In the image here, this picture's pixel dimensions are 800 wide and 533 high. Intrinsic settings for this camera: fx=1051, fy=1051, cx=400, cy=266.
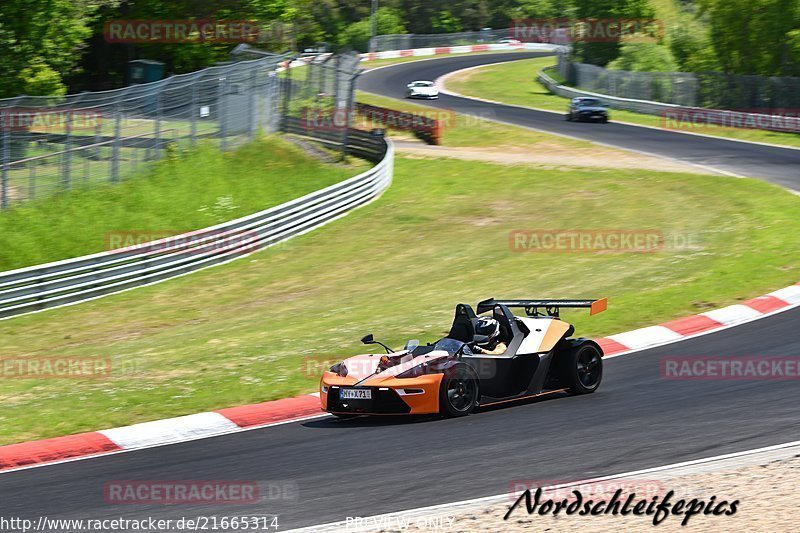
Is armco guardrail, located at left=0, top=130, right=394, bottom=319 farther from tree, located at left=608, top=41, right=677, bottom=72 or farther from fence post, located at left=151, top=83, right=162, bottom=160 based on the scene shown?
tree, located at left=608, top=41, right=677, bottom=72

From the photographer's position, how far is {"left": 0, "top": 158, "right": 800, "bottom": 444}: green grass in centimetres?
1335

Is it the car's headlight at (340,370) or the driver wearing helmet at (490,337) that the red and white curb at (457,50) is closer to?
the driver wearing helmet at (490,337)

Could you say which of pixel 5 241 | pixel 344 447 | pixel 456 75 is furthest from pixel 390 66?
pixel 344 447

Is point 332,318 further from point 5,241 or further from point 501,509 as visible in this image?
point 501,509

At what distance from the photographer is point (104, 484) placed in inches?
356

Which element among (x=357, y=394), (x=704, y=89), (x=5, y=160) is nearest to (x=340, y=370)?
(x=357, y=394)

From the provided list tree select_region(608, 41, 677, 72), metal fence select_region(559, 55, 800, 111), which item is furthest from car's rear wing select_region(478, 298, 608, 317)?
tree select_region(608, 41, 677, 72)

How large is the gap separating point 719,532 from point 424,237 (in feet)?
57.1

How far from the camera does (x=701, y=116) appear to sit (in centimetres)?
4584

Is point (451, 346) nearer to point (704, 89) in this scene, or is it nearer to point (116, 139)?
point (116, 139)

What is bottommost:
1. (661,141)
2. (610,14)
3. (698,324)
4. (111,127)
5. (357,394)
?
(661,141)

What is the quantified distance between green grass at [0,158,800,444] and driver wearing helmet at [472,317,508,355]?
255 cm

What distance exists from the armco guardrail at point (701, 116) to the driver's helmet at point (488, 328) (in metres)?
33.3

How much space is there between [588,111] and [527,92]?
55.8 ft
